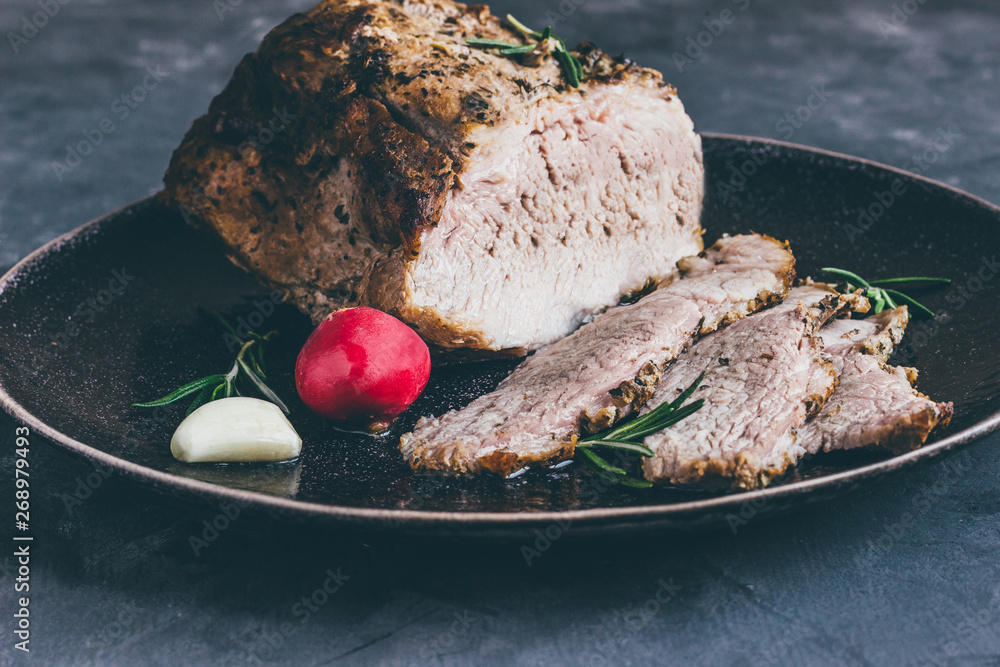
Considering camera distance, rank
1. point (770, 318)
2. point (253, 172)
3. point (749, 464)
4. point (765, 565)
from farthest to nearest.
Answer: point (253, 172)
point (770, 318)
point (765, 565)
point (749, 464)

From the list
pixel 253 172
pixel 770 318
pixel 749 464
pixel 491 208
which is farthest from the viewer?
pixel 253 172

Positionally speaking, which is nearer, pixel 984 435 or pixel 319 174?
pixel 984 435

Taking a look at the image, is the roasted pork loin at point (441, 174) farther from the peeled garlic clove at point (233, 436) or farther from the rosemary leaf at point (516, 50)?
the peeled garlic clove at point (233, 436)

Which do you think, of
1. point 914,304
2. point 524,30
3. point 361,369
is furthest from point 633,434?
point 524,30

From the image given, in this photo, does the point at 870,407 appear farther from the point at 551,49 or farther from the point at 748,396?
the point at 551,49

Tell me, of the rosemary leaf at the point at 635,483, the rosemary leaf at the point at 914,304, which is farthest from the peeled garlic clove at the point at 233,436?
the rosemary leaf at the point at 914,304

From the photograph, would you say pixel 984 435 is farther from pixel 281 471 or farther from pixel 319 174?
pixel 319 174

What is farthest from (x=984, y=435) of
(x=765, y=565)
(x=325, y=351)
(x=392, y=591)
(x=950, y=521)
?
(x=325, y=351)
